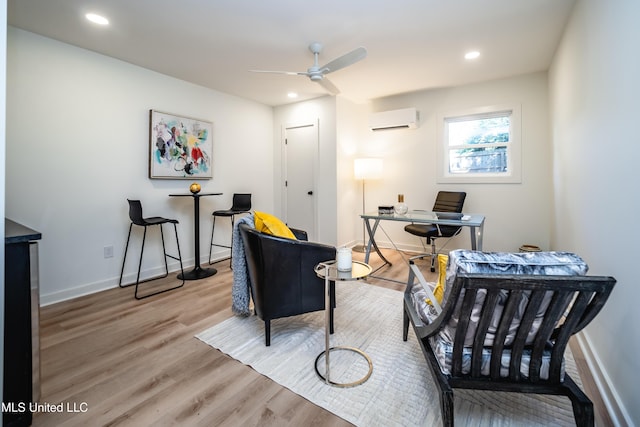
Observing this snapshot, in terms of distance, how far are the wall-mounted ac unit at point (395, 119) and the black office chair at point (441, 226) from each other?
1149 mm

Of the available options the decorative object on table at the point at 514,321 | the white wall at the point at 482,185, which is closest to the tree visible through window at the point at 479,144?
the white wall at the point at 482,185

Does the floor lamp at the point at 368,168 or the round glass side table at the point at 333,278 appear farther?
the floor lamp at the point at 368,168

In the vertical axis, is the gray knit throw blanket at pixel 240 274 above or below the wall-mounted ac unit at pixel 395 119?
below

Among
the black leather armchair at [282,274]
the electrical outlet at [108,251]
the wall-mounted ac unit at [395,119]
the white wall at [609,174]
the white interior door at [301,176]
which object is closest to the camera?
the white wall at [609,174]

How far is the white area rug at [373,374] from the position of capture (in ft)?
4.65

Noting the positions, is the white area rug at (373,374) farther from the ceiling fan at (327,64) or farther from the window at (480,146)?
the window at (480,146)

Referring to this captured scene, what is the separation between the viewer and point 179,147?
3.69 metres

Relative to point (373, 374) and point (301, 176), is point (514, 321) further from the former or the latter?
point (301, 176)

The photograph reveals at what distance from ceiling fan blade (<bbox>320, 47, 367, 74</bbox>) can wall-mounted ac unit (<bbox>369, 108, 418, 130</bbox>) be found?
2.07 m

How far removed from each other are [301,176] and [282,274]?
313 centimetres

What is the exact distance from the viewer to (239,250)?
2.24 metres

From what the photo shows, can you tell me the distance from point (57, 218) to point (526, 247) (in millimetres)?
5146

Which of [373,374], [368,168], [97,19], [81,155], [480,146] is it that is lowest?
[373,374]

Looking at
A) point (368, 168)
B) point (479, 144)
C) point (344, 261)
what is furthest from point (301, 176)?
point (344, 261)
